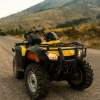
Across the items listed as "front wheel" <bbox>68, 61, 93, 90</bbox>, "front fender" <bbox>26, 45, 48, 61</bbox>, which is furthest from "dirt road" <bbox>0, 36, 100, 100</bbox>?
"front fender" <bbox>26, 45, 48, 61</bbox>

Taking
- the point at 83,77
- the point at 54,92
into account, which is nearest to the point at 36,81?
the point at 54,92

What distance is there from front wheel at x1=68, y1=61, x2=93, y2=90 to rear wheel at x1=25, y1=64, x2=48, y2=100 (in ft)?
3.52

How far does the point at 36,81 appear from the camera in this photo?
7309 mm

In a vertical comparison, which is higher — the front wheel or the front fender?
the front fender

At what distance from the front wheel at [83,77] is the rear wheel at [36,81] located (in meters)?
1.07

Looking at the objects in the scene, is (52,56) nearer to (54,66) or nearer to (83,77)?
(54,66)

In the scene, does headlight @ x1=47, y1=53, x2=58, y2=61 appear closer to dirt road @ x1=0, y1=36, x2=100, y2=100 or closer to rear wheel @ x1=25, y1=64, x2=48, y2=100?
rear wheel @ x1=25, y1=64, x2=48, y2=100

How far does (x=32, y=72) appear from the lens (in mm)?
7543

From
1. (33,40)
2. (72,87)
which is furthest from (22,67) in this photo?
(72,87)

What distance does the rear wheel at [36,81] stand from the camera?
712 centimetres

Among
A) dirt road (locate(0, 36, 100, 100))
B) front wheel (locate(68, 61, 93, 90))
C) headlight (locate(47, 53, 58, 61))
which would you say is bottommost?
dirt road (locate(0, 36, 100, 100))

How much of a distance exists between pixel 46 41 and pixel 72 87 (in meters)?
1.44

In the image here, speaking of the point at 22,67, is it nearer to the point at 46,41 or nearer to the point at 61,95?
the point at 46,41

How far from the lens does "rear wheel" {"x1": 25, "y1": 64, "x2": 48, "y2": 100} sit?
7.12m
